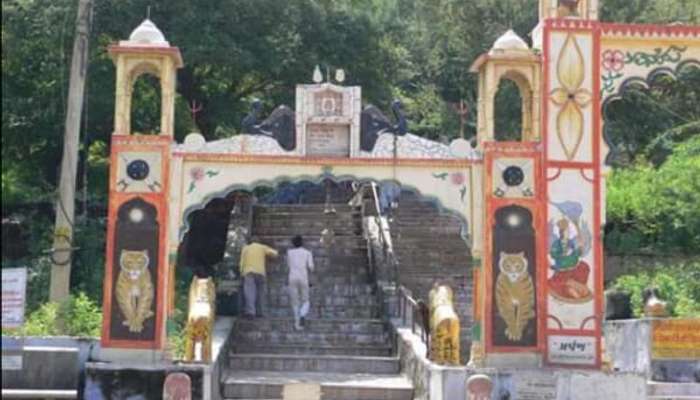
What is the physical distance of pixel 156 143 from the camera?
1617 cm

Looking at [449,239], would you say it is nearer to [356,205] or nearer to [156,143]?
[356,205]

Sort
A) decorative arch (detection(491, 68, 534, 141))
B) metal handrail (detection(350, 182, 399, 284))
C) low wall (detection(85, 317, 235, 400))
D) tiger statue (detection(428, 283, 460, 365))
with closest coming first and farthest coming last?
low wall (detection(85, 317, 235, 400))
tiger statue (detection(428, 283, 460, 365))
decorative arch (detection(491, 68, 534, 141))
metal handrail (detection(350, 182, 399, 284))

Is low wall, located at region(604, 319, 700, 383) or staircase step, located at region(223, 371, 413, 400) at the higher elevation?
low wall, located at region(604, 319, 700, 383)

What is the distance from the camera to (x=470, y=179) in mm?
16453

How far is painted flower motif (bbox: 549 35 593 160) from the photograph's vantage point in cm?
1658

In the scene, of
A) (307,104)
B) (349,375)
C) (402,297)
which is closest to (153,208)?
(307,104)

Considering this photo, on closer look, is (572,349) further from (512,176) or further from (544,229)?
(512,176)

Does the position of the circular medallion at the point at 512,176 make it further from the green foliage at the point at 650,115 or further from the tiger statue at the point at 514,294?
the green foliage at the point at 650,115

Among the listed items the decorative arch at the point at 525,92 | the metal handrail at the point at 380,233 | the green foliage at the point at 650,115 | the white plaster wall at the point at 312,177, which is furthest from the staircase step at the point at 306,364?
the green foliage at the point at 650,115

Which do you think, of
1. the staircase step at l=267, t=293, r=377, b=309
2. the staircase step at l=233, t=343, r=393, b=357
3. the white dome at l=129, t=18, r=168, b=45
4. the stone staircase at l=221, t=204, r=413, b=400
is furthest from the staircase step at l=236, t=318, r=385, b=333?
the white dome at l=129, t=18, r=168, b=45

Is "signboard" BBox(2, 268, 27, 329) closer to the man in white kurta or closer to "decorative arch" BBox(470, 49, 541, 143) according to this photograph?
"decorative arch" BBox(470, 49, 541, 143)

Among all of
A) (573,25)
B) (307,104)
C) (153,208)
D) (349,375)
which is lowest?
(349,375)

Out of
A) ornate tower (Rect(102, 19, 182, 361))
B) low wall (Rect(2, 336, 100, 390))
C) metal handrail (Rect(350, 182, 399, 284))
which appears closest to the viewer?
low wall (Rect(2, 336, 100, 390))

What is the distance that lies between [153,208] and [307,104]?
2.34 metres
